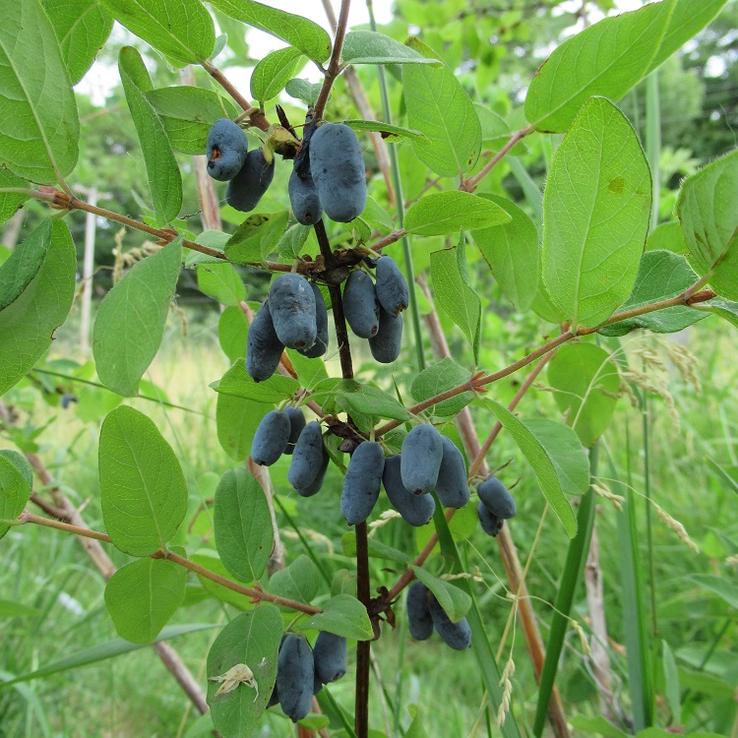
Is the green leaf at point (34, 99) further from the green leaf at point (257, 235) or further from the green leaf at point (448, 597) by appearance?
the green leaf at point (448, 597)

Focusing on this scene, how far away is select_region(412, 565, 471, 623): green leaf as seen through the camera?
20.2 inches

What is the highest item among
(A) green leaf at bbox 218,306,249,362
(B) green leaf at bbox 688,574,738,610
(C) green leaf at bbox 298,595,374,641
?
(A) green leaf at bbox 218,306,249,362

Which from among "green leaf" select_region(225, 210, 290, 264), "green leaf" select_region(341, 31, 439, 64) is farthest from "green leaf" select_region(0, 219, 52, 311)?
"green leaf" select_region(341, 31, 439, 64)

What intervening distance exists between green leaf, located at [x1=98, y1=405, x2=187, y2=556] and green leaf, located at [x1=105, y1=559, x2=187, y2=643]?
0.11ft

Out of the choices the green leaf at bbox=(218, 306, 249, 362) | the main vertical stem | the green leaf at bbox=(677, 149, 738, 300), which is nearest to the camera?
the green leaf at bbox=(677, 149, 738, 300)

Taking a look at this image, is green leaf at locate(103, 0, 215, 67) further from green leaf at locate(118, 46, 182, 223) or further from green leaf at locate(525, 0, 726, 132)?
green leaf at locate(525, 0, 726, 132)

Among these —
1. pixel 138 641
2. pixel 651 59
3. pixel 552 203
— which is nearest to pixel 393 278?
pixel 552 203

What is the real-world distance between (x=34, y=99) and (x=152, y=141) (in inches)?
2.6

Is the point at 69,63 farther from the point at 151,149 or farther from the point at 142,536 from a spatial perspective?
the point at 142,536

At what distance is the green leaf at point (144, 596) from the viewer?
0.54 metres

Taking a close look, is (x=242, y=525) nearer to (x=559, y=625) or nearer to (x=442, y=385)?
(x=442, y=385)

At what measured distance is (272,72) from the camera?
0.48 m

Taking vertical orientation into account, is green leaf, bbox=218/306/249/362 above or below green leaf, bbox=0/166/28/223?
below

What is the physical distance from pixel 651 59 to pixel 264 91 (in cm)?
26
